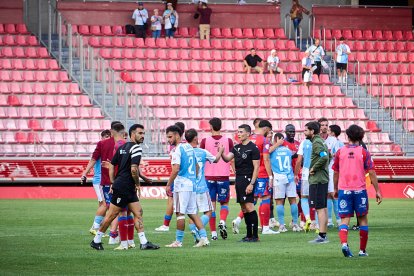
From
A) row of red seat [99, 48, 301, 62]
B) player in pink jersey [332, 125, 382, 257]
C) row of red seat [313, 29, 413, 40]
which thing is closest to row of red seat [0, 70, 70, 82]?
row of red seat [99, 48, 301, 62]

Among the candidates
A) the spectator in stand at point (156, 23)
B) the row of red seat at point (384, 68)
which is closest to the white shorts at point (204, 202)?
the spectator in stand at point (156, 23)

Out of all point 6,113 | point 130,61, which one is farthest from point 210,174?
point 130,61

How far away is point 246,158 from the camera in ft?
59.0

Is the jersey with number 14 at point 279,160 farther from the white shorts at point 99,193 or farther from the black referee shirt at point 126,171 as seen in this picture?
the black referee shirt at point 126,171

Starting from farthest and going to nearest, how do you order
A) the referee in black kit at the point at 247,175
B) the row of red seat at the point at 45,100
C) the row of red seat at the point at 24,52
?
the row of red seat at the point at 24,52 → the row of red seat at the point at 45,100 → the referee in black kit at the point at 247,175

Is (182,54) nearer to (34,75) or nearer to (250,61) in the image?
(250,61)

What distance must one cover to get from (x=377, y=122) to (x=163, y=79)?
27.2ft

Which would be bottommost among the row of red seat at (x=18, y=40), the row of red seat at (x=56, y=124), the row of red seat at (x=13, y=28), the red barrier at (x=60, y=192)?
the red barrier at (x=60, y=192)

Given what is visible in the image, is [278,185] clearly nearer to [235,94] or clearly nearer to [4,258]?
[4,258]

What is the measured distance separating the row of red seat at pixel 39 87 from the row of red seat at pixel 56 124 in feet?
6.00

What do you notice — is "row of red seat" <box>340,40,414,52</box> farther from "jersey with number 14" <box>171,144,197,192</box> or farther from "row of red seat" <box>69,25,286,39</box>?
"jersey with number 14" <box>171,144,197,192</box>

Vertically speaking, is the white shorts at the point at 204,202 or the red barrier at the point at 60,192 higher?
the white shorts at the point at 204,202

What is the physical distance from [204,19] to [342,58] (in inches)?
227

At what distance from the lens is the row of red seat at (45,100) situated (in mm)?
36469
